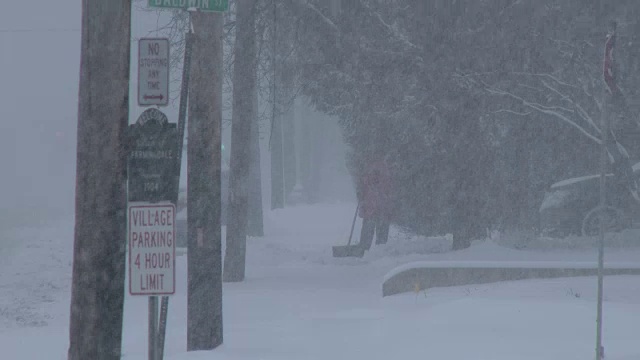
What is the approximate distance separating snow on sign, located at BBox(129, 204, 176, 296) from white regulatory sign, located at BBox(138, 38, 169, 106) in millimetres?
962

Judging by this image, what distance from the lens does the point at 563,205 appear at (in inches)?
744

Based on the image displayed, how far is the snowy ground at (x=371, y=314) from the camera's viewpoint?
1026cm

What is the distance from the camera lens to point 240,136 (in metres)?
17.4

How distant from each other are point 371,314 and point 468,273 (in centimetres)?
244

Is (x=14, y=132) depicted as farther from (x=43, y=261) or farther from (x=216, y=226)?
(x=216, y=226)

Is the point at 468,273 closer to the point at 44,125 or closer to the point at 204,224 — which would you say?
the point at 204,224

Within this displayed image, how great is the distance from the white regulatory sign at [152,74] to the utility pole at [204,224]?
296 cm

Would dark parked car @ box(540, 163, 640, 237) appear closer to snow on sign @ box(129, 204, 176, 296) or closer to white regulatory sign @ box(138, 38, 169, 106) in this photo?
white regulatory sign @ box(138, 38, 169, 106)

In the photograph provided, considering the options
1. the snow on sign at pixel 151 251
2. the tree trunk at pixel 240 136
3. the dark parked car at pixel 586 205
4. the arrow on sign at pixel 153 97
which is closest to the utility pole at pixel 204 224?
the arrow on sign at pixel 153 97

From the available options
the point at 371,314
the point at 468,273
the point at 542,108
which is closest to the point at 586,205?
the point at 542,108

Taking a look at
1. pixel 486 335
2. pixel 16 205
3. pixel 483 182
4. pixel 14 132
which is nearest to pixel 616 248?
pixel 483 182

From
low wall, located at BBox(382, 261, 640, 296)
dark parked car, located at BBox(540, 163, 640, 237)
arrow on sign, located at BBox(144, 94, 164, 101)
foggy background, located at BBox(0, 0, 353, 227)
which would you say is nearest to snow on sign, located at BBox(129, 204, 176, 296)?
arrow on sign, located at BBox(144, 94, 164, 101)

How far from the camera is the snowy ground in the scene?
33.7ft

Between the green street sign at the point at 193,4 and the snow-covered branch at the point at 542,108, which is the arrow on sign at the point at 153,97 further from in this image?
the snow-covered branch at the point at 542,108
